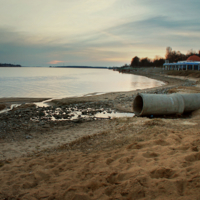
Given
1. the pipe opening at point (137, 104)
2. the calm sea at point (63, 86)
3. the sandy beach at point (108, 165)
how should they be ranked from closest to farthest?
1. the sandy beach at point (108, 165)
2. the pipe opening at point (137, 104)
3. the calm sea at point (63, 86)

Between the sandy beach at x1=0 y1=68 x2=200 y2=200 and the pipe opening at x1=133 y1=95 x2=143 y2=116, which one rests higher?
the pipe opening at x1=133 y1=95 x2=143 y2=116

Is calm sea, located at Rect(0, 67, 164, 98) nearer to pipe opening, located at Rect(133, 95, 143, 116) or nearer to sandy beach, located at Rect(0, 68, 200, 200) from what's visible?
pipe opening, located at Rect(133, 95, 143, 116)

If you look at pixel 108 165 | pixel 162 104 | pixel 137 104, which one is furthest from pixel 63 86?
pixel 108 165

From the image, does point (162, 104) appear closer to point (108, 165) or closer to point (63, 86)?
point (108, 165)

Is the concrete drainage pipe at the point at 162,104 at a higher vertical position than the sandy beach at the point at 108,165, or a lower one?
higher

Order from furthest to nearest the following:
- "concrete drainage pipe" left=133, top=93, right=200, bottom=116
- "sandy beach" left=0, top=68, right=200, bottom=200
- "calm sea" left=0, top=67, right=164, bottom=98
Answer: "calm sea" left=0, top=67, right=164, bottom=98, "concrete drainage pipe" left=133, top=93, right=200, bottom=116, "sandy beach" left=0, top=68, right=200, bottom=200

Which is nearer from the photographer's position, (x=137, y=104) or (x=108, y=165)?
(x=108, y=165)

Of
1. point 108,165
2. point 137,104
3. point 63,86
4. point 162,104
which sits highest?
point 63,86

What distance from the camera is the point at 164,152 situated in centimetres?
464

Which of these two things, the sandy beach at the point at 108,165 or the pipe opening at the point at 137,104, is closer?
the sandy beach at the point at 108,165

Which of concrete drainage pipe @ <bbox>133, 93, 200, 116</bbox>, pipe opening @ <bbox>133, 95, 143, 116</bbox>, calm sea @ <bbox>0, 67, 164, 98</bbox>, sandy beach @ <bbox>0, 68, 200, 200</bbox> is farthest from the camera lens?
calm sea @ <bbox>0, 67, 164, 98</bbox>

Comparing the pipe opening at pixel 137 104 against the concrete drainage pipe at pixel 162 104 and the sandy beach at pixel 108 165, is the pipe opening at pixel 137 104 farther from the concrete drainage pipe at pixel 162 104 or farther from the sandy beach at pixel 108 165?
the sandy beach at pixel 108 165

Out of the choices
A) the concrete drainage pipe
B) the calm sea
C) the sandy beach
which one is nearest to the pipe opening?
the concrete drainage pipe

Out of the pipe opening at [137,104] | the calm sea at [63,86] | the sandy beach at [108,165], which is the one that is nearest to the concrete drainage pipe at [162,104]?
the pipe opening at [137,104]
